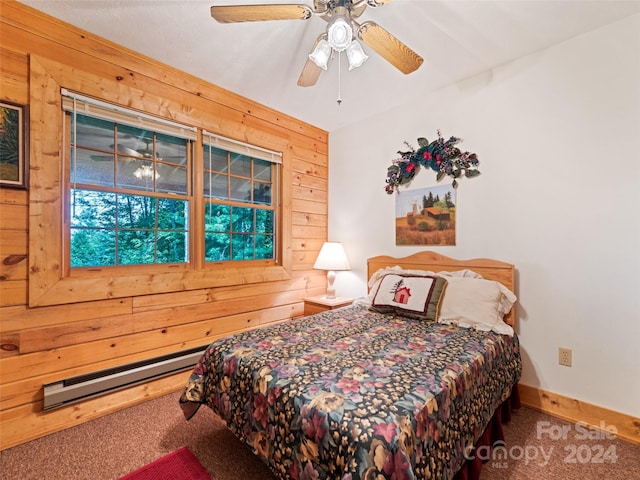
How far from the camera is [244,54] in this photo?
2211mm

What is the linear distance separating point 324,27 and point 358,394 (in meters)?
2.15

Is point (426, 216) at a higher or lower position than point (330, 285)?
higher

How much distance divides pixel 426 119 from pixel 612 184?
1477mm

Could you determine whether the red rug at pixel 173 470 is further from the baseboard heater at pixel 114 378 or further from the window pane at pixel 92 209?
the window pane at pixel 92 209

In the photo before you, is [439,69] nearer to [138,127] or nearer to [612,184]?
[612,184]

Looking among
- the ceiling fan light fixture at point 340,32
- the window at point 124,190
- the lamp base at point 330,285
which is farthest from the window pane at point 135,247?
the ceiling fan light fixture at point 340,32

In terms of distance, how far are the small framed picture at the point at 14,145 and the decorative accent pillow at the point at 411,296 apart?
2501mm

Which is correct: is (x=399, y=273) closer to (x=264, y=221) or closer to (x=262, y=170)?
(x=264, y=221)

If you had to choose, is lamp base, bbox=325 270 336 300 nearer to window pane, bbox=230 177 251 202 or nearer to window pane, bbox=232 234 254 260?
window pane, bbox=232 234 254 260

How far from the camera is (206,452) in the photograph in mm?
1699

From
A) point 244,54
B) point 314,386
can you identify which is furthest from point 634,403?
point 244,54

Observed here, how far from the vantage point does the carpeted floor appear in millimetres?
1533

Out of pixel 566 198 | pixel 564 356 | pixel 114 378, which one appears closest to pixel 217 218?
pixel 114 378

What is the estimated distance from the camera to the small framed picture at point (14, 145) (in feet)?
5.60
